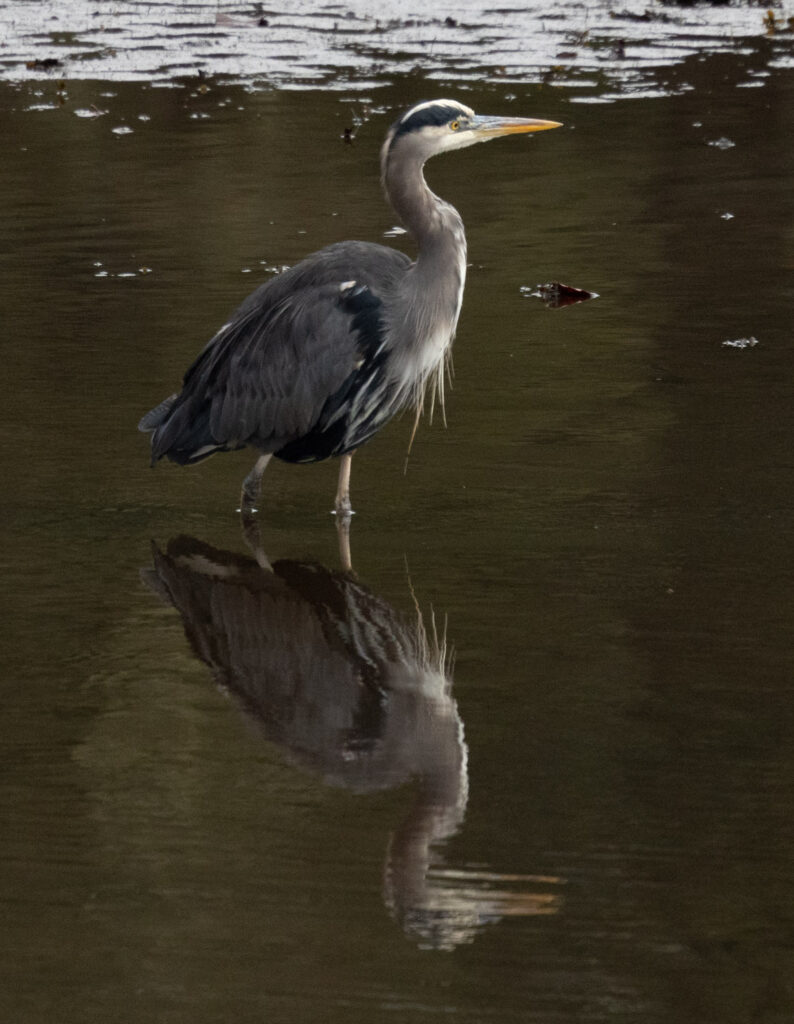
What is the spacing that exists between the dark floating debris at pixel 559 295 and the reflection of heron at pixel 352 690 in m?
3.61

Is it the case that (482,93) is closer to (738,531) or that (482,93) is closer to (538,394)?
(538,394)

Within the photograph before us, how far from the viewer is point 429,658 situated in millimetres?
5508

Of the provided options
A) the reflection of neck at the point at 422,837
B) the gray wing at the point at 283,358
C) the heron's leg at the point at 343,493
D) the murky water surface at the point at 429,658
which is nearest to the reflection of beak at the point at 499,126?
the gray wing at the point at 283,358

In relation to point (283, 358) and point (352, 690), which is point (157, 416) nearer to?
point (283, 358)

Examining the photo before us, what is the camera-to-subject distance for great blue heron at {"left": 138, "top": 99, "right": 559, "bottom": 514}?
273 inches

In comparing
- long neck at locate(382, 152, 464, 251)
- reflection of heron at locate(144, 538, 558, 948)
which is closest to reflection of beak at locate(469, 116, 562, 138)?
long neck at locate(382, 152, 464, 251)

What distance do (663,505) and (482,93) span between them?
9361 mm

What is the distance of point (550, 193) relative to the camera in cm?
1226

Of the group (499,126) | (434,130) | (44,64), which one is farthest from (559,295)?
(44,64)

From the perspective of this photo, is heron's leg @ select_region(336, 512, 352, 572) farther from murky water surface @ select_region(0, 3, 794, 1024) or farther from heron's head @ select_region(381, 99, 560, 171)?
heron's head @ select_region(381, 99, 560, 171)

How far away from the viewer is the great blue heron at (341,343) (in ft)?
22.7

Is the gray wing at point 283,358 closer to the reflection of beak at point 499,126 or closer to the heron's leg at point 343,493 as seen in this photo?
the heron's leg at point 343,493

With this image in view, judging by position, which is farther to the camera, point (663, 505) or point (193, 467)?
point (193, 467)

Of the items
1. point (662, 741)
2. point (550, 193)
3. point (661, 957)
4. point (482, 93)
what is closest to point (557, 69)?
point (482, 93)
